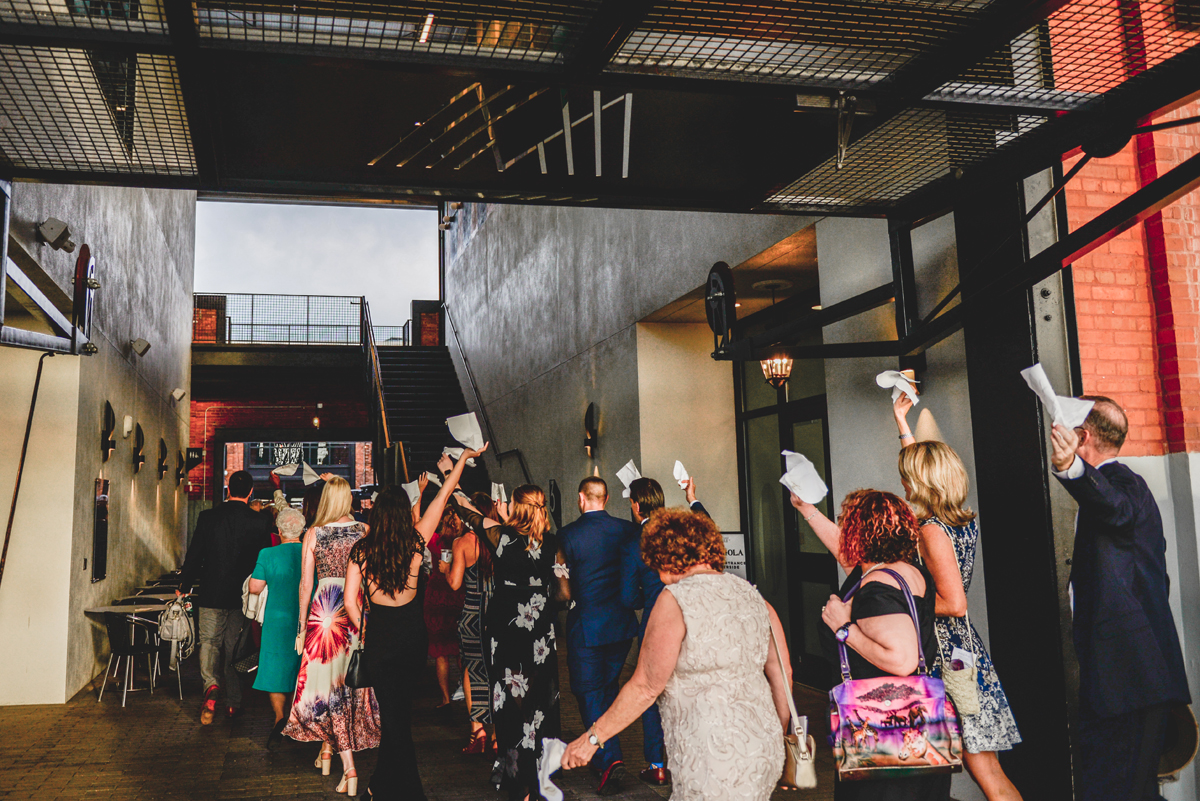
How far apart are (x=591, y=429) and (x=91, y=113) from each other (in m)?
6.36

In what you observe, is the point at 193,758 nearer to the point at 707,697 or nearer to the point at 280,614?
the point at 280,614

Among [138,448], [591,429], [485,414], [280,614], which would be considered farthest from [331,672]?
[485,414]

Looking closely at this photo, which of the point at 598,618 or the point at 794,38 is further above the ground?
the point at 794,38

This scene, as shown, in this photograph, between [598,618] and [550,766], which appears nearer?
[550,766]

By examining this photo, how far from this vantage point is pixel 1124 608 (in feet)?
9.20

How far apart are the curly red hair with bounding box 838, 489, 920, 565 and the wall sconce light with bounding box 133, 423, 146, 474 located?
900 centimetres

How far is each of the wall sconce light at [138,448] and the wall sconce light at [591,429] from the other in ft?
16.3

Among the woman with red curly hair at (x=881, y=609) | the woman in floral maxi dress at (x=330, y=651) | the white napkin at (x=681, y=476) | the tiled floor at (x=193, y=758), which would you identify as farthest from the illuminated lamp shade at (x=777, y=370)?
the woman with red curly hair at (x=881, y=609)

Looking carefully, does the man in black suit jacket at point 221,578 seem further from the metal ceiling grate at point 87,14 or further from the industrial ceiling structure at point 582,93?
the metal ceiling grate at point 87,14

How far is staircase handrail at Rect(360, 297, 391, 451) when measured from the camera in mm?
11617

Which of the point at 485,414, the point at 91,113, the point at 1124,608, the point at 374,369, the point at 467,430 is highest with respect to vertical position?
the point at 374,369

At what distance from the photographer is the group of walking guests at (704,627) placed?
2.31m

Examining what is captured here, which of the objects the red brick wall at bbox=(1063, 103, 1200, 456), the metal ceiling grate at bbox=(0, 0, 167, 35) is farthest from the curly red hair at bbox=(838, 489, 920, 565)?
the metal ceiling grate at bbox=(0, 0, 167, 35)

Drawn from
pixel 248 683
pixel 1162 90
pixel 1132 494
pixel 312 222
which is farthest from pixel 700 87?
pixel 312 222
